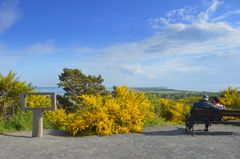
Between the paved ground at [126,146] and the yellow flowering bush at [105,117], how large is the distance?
40 centimetres

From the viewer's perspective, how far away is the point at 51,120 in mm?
13242

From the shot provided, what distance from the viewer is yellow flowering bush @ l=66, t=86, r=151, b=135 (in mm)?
11367

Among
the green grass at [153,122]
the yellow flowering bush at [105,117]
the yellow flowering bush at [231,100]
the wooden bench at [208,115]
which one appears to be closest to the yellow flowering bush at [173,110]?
the yellow flowering bush at [231,100]

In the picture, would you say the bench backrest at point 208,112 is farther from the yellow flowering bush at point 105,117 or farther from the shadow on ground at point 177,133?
the yellow flowering bush at point 105,117

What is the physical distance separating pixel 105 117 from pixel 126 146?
222 centimetres

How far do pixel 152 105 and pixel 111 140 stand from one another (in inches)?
227

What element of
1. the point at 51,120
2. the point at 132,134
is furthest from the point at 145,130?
the point at 51,120

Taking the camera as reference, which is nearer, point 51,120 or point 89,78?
point 51,120

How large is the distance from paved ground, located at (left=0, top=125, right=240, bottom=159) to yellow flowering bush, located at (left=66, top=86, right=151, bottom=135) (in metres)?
0.40

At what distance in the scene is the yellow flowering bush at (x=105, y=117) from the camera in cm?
1137

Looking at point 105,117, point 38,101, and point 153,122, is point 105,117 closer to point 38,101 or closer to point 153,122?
point 153,122

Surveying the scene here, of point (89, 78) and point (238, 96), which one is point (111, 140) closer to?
point (238, 96)

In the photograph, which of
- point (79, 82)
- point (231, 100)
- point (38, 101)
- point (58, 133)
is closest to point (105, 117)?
point (58, 133)

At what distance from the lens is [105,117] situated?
11547 millimetres
